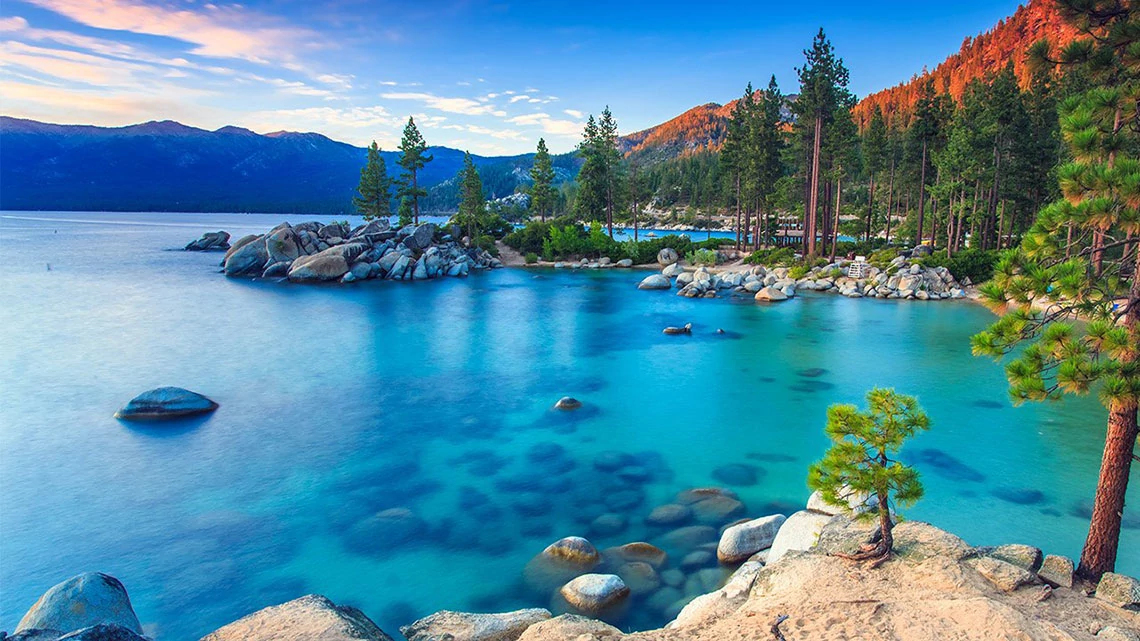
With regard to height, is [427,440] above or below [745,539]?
below

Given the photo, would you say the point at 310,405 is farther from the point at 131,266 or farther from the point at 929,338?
the point at 131,266

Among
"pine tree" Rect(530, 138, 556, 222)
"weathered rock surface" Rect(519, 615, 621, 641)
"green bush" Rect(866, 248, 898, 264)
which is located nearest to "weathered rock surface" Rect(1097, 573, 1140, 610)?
"weathered rock surface" Rect(519, 615, 621, 641)

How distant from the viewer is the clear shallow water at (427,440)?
36.6 feet

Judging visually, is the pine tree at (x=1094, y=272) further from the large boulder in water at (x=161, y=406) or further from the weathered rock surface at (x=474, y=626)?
the large boulder in water at (x=161, y=406)

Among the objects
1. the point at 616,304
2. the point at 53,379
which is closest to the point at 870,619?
the point at 53,379

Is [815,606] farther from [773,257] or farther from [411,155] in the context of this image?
[411,155]

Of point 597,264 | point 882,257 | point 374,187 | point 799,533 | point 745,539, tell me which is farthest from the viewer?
point 374,187

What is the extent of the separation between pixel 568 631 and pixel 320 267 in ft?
162

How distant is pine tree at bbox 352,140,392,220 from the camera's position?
6881cm

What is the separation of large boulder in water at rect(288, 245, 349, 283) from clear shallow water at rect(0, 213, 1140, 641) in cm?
1504

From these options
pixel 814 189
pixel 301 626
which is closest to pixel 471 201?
pixel 814 189

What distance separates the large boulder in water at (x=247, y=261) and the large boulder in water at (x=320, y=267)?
4.36m

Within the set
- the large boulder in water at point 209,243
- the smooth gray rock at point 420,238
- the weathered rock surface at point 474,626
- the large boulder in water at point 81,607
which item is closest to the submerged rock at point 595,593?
the weathered rock surface at point 474,626

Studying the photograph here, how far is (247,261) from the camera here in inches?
2090
